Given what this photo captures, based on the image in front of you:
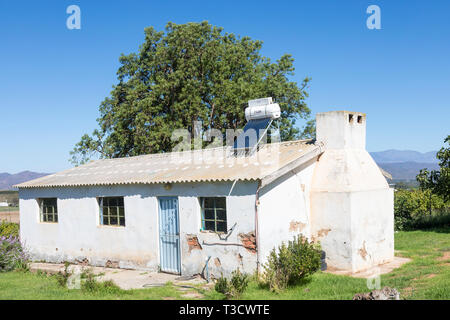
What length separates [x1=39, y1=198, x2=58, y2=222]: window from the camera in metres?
15.8

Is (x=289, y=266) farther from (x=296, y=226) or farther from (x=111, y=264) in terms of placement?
(x=111, y=264)

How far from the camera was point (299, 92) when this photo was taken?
26.5 m

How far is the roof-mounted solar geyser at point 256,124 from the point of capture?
13.0m

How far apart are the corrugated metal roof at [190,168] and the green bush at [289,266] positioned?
192 cm

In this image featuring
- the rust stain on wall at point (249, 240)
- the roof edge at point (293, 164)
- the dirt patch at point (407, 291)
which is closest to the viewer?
→ the dirt patch at point (407, 291)

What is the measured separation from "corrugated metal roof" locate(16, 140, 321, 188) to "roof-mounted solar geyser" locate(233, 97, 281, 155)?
1.23ft

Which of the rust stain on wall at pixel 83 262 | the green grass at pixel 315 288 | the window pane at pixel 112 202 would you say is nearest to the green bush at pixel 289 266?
the green grass at pixel 315 288

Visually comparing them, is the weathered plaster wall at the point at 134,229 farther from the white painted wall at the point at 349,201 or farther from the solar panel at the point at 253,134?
the white painted wall at the point at 349,201

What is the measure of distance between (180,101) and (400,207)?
13.5m

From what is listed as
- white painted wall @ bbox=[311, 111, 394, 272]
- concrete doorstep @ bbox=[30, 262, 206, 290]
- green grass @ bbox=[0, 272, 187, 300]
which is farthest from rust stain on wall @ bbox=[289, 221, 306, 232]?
green grass @ bbox=[0, 272, 187, 300]

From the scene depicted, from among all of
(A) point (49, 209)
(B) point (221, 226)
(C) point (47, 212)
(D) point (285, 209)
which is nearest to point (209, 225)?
(B) point (221, 226)

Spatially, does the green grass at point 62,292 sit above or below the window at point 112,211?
below

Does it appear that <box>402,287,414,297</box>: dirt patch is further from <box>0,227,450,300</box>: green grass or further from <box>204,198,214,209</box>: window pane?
<box>204,198,214,209</box>: window pane
